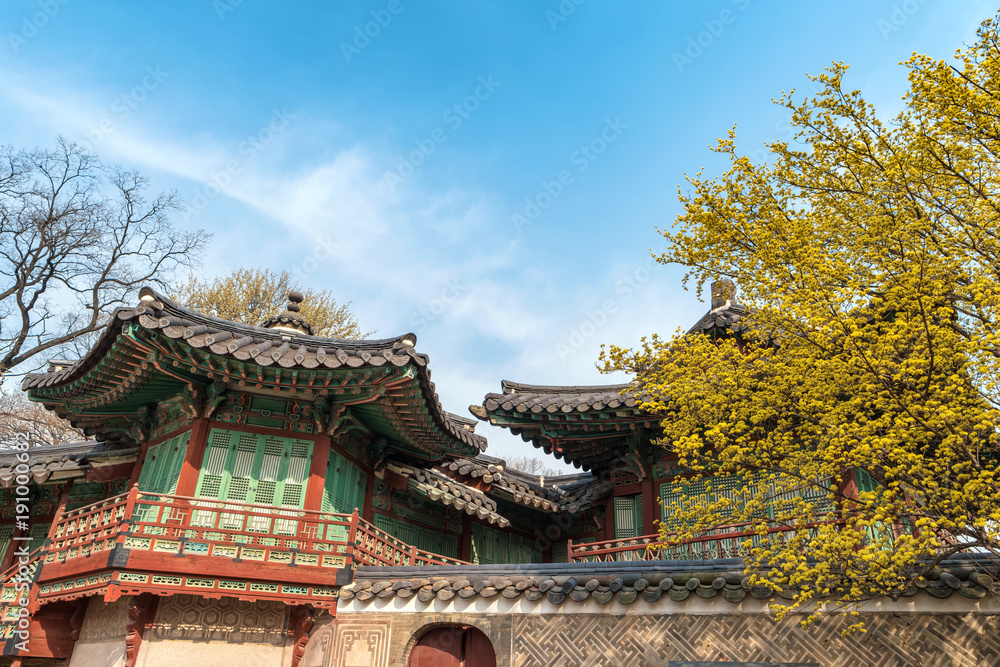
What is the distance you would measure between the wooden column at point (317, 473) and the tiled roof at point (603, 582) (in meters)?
1.81

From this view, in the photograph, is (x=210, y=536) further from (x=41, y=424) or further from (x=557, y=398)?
(x=41, y=424)

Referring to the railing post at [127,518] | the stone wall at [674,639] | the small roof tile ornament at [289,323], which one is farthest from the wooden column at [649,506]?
the railing post at [127,518]

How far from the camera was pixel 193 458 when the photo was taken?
11656mm

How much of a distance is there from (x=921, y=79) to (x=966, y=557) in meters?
5.39

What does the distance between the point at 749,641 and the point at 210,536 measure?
824 centimetres

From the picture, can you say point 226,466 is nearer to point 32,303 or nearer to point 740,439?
point 740,439

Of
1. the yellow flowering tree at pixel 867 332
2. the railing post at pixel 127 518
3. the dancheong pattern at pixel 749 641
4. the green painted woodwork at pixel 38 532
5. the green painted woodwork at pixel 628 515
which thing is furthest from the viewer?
the green painted woodwork at pixel 38 532

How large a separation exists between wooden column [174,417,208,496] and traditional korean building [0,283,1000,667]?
36 mm

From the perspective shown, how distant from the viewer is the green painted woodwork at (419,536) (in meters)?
14.8

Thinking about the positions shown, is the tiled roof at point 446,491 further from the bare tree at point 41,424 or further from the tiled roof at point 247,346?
the bare tree at point 41,424

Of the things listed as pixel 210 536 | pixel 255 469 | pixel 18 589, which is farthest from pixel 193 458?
pixel 18 589

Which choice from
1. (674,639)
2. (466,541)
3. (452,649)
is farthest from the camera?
(466,541)

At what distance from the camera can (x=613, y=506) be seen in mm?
13805

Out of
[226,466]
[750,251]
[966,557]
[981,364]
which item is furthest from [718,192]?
[226,466]
